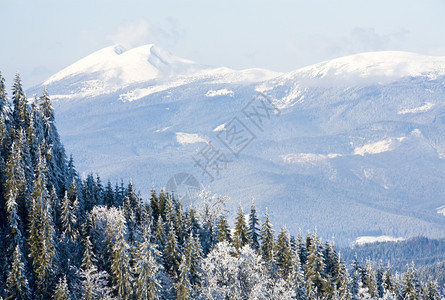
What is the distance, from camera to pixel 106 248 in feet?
279

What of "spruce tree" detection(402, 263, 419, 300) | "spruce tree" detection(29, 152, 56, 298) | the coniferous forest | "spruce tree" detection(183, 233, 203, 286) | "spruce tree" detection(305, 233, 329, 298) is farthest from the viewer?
"spruce tree" detection(402, 263, 419, 300)

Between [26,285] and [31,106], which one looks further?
[31,106]

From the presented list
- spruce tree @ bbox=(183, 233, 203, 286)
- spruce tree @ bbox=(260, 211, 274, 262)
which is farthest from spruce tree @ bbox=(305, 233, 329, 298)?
spruce tree @ bbox=(183, 233, 203, 286)

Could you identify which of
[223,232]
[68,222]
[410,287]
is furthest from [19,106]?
[410,287]

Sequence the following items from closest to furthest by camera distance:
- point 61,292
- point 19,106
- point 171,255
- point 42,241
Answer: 1. point 61,292
2. point 42,241
3. point 171,255
4. point 19,106

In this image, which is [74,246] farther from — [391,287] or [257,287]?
[391,287]

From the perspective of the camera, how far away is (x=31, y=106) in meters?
103

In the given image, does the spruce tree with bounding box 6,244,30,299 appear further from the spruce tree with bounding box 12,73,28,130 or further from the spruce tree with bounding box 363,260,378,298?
the spruce tree with bounding box 363,260,378,298

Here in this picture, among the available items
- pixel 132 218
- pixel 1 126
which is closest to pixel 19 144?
pixel 1 126

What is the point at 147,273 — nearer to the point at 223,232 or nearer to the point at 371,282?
the point at 223,232

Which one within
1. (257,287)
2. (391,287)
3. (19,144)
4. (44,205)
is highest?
(19,144)

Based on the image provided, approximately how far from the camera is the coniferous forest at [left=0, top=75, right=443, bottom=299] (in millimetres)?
76000

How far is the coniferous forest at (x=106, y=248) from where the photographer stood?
76.0 metres

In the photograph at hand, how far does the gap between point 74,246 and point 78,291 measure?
8750mm
